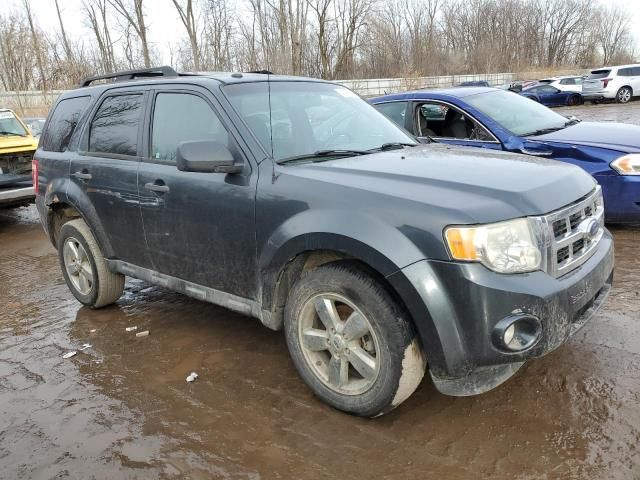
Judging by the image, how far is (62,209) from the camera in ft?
15.8

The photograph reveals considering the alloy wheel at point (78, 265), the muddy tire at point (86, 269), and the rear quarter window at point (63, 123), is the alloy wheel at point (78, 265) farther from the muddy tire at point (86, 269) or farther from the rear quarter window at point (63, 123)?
the rear quarter window at point (63, 123)

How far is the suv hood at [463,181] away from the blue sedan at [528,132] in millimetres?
1835

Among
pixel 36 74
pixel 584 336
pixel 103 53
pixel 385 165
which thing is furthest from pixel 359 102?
pixel 103 53

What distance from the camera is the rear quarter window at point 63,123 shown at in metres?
4.59


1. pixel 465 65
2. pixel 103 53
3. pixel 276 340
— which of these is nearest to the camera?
pixel 276 340

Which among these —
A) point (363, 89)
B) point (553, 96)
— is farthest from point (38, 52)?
point (553, 96)

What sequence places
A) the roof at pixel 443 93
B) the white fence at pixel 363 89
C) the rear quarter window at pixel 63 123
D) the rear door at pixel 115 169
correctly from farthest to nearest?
1. the white fence at pixel 363 89
2. the roof at pixel 443 93
3. the rear quarter window at pixel 63 123
4. the rear door at pixel 115 169

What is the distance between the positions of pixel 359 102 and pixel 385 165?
4.28ft

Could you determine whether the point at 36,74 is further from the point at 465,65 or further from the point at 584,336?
the point at 465,65

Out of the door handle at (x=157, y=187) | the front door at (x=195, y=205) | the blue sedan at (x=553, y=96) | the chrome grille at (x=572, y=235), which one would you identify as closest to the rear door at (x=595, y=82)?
the blue sedan at (x=553, y=96)

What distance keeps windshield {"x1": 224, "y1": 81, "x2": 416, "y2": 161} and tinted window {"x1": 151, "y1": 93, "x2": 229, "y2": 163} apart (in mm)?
205

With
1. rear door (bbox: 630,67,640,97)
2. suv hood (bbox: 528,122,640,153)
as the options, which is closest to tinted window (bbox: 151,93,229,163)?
suv hood (bbox: 528,122,640,153)

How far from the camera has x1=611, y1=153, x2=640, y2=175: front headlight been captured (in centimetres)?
520

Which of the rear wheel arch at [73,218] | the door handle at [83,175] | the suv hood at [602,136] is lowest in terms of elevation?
the rear wheel arch at [73,218]
